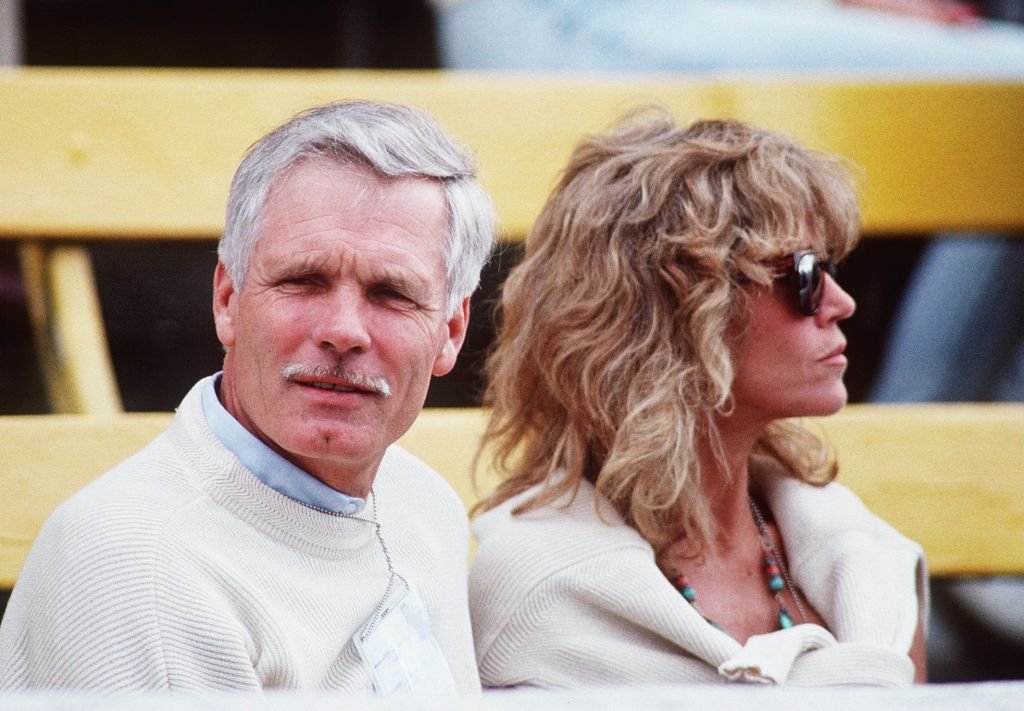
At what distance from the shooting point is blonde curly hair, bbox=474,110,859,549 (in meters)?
1.98

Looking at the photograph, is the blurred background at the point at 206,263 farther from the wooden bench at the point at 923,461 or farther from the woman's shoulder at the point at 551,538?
the woman's shoulder at the point at 551,538

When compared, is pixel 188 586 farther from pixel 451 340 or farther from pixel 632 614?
pixel 632 614

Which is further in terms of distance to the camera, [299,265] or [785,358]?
[785,358]

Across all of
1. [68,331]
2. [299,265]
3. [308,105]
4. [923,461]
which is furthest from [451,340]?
[308,105]

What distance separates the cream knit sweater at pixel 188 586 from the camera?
1305 mm

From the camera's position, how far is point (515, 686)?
1.99 m

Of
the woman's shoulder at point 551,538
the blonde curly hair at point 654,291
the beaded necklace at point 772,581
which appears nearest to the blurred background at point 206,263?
the blonde curly hair at point 654,291

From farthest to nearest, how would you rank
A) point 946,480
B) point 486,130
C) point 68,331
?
point 486,130 < point 68,331 < point 946,480

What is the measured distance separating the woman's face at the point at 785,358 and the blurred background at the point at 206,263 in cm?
69

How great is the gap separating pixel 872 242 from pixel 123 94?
238 centimetres

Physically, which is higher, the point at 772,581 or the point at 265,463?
the point at 265,463

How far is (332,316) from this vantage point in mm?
1513

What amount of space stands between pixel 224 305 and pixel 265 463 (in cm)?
24

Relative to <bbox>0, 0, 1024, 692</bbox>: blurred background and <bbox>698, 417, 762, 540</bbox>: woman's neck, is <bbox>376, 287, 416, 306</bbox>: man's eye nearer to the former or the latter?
<bbox>698, 417, 762, 540</bbox>: woman's neck
